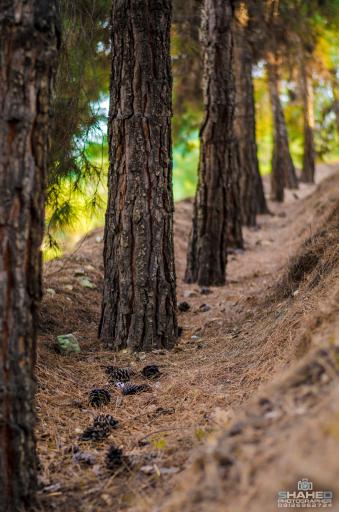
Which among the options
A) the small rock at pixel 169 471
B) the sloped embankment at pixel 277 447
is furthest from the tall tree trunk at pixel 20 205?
the sloped embankment at pixel 277 447

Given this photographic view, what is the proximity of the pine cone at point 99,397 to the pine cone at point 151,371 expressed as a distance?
0.49 m

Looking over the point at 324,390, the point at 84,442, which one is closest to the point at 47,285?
the point at 84,442

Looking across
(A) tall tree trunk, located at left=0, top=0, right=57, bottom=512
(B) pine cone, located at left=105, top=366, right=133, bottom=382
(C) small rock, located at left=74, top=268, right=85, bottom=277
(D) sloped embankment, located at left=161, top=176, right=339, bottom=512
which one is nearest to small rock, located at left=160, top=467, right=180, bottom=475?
Answer: (D) sloped embankment, located at left=161, top=176, right=339, bottom=512

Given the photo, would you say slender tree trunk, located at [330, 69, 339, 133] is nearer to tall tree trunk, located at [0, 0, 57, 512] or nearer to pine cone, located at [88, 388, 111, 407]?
pine cone, located at [88, 388, 111, 407]

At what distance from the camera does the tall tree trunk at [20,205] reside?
104 inches

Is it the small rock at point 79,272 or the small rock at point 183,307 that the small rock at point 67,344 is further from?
the small rock at point 79,272

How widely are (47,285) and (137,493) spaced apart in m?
3.86

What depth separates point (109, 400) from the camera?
4.26 metres

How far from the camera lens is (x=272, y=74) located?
15.3 metres

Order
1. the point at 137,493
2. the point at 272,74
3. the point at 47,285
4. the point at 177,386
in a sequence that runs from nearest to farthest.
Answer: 1. the point at 137,493
2. the point at 177,386
3. the point at 47,285
4. the point at 272,74

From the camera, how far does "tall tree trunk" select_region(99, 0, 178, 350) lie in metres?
5.25

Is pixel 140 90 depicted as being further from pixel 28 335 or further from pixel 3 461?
pixel 3 461

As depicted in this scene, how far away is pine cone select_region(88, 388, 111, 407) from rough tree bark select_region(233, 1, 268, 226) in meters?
8.43

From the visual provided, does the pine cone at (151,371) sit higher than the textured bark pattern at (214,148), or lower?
lower
